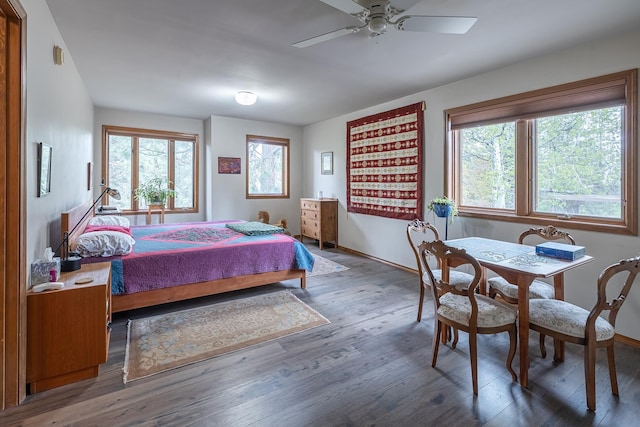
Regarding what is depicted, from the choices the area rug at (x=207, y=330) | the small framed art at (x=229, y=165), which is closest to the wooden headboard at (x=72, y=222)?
the area rug at (x=207, y=330)

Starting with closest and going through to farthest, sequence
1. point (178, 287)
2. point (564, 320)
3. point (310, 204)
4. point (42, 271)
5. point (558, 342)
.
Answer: point (564, 320), point (42, 271), point (558, 342), point (178, 287), point (310, 204)

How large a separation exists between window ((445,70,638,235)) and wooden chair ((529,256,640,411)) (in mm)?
1174

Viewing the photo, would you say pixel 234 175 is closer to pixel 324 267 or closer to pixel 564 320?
pixel 324 267

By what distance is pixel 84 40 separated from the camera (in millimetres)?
2822

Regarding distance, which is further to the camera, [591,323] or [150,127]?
[150,127]

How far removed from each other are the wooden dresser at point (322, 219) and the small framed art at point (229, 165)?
1.54 m

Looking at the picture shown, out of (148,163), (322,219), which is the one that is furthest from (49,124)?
(322,219)

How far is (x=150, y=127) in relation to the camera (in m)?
5.65

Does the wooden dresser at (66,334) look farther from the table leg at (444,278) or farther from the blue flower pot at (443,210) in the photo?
the blue flower pot at (443,210)

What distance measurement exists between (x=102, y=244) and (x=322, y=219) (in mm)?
3749

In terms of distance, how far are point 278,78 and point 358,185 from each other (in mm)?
2371

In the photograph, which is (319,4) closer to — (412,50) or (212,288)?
(412,50)

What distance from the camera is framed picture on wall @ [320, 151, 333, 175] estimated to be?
243 inches

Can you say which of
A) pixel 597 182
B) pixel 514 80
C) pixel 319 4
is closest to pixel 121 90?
pixel 319 4
